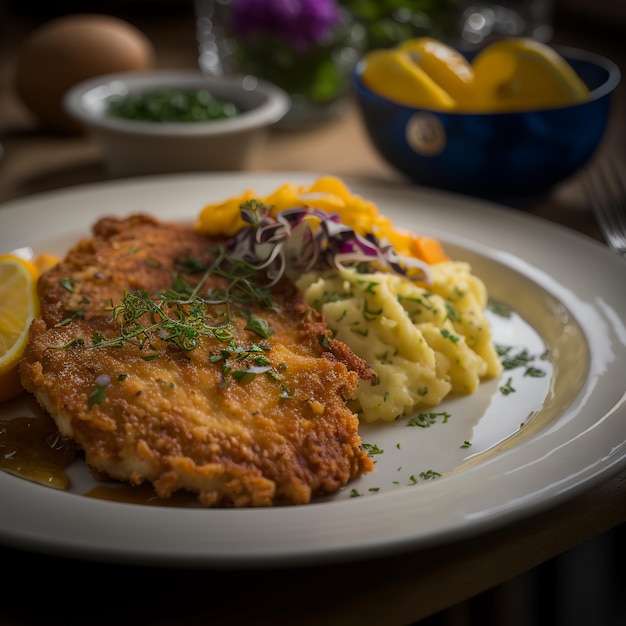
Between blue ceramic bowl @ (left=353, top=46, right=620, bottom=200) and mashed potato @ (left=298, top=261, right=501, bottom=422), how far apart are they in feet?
3.98

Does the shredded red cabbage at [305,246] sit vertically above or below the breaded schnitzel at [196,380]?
above

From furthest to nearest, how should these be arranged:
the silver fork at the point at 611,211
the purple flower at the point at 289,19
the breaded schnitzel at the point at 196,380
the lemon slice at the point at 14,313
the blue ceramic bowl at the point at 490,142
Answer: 1. the purple flower at the point at 289,19
2. the blue ceramic bowl at the point at 490,142
3. the silver fork at the point at 611,211
4. the lemon slice at the point at 14,313
5. the breaded schnitzel at the point at 196,380

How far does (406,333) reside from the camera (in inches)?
111

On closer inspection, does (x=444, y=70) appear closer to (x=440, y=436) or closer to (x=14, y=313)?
(x=440, y=436)

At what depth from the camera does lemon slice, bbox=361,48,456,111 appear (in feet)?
14.0

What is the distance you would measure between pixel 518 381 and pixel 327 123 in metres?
3.34

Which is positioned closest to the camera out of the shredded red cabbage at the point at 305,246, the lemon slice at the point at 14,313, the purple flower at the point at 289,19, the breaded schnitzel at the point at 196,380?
the breaded schnitzel at the point at 196,380

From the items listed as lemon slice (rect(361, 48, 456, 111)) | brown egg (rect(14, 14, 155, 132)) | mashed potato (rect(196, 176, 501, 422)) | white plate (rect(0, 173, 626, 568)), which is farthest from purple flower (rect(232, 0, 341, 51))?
mashed potato (rect(196, 176, 501, 422))

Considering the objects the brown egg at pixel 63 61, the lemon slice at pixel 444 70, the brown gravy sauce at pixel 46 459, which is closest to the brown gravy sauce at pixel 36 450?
the brown gravy sauce at pixel 46 459

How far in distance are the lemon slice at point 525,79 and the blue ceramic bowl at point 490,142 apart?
157 millimetres

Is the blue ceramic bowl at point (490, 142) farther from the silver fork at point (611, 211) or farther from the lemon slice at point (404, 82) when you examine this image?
the silver fork at point (611, 211)

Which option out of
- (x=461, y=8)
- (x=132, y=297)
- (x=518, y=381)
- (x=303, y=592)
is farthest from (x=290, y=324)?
(x=461, y=8)

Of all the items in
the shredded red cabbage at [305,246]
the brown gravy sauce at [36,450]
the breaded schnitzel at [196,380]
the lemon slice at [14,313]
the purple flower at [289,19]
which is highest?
the purple flower at [289,19]

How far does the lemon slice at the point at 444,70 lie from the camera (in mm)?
4402
